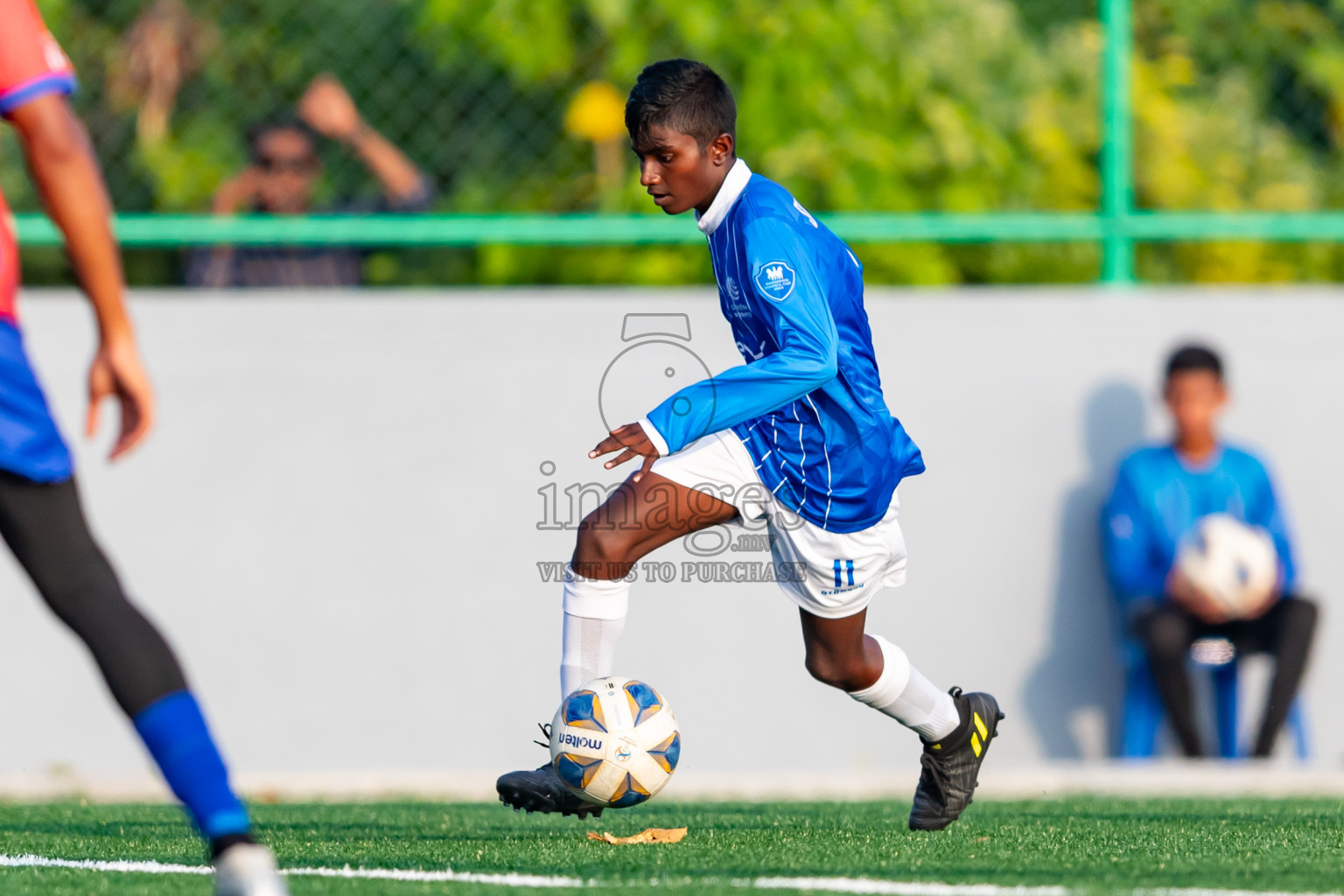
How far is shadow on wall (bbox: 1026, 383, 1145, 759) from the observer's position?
23.7 ft

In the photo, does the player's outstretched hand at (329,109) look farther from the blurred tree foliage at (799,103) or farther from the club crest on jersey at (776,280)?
the club crest on jersey at (776,280)

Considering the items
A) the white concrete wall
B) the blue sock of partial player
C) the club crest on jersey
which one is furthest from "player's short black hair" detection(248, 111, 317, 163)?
the blue sock of partial player

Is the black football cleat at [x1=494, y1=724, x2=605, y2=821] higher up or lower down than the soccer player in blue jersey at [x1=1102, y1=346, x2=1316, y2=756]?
lower down

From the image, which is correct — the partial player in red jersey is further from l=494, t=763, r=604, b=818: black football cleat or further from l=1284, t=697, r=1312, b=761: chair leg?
l=1284, t=697, r=1312, b=761: chair leg

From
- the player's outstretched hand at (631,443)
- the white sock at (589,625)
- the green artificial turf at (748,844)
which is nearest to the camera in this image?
the green artificial turf at (748,844)

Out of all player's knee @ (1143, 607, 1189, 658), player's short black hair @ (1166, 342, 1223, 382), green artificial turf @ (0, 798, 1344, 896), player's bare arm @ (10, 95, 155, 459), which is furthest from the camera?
player's short black hair @ (1166, 342, 1223, 382)

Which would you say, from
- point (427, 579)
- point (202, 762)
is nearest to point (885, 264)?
point (427, 579)

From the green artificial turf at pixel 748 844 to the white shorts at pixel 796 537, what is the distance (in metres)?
0.60

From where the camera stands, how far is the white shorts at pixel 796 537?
4547 mm

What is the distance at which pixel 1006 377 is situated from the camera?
23.7 feet

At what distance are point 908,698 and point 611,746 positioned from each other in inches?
35.4

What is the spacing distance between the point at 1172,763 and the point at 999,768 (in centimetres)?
66

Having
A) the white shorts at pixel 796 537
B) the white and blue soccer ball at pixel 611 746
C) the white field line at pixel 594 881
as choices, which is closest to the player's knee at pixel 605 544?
the white shorts at pixel 796 537

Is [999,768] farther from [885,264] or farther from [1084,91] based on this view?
[1084,91]
